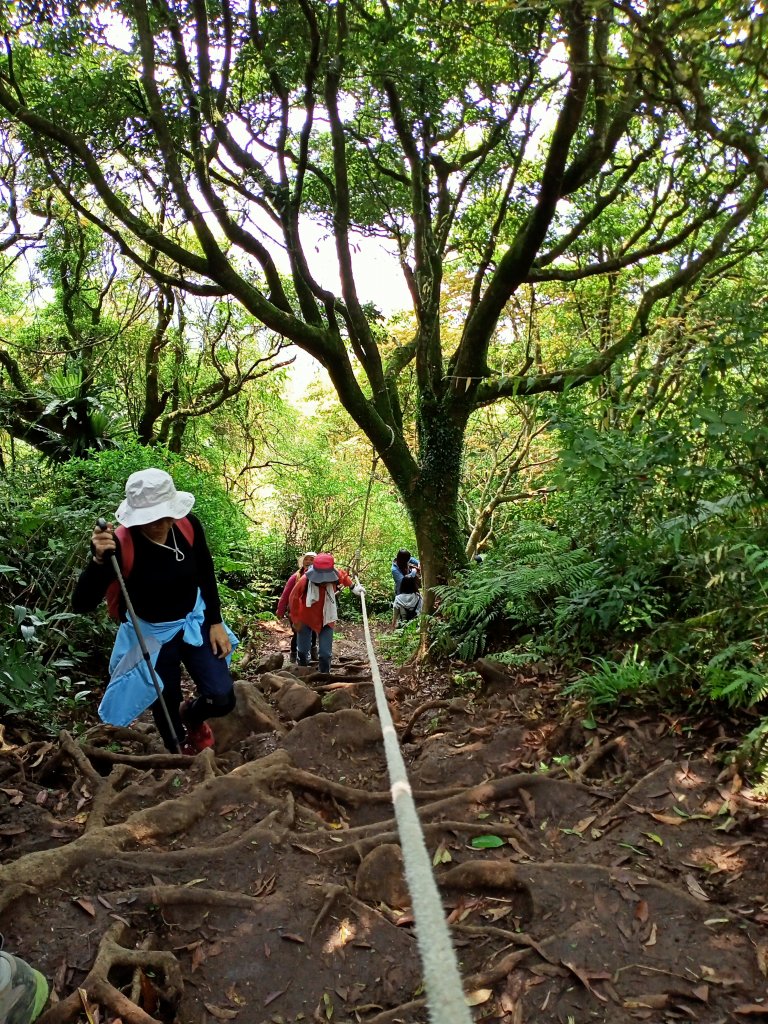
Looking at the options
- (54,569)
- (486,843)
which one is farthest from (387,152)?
(486,843)

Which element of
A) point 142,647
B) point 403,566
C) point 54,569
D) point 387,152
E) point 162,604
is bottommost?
point 403,566

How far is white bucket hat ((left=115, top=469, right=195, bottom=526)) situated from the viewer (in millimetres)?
3979

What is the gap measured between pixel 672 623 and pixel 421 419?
14.8 feet

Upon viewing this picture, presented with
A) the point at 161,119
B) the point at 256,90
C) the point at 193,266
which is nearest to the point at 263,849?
the point at 193,266

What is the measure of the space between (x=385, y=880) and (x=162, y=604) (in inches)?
83.3

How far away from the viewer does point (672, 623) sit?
423 centimetres

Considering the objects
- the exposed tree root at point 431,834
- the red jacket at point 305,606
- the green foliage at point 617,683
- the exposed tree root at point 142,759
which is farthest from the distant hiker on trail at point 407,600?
the exposed tree root at point 431,834

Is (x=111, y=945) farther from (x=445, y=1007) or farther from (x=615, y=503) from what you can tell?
(x=615, y=503)

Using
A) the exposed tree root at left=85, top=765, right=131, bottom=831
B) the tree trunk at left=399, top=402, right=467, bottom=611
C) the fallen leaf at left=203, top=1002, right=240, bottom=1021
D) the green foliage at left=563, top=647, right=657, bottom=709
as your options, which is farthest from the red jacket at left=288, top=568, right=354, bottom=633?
the fallen leaf at left=203, top=1002, right=240, bottom=1021

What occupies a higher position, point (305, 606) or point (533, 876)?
point (305, 606)

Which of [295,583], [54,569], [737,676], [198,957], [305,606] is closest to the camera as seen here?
[198,957]

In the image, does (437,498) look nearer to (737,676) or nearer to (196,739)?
(196,739)

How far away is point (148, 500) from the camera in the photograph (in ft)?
13.1

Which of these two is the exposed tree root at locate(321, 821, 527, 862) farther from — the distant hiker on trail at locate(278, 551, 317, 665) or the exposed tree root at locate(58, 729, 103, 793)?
the distant hiker on trail at locate(278, 551, 317, 665)
